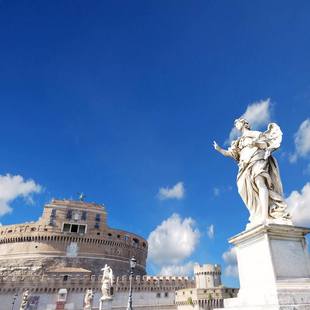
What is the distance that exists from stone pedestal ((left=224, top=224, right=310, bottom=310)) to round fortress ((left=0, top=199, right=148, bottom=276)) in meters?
57.8

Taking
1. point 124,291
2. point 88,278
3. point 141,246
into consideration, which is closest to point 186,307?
point 124,291

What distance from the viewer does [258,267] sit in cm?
411

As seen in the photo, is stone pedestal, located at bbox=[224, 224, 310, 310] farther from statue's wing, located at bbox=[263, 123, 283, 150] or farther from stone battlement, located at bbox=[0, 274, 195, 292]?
stone battlement, located at bbox=[0, 274, 195, 292]

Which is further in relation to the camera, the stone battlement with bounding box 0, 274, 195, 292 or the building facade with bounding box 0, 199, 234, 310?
the building facade with bounding box 0, 199, 234, 310

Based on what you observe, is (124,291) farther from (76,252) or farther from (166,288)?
(76,252)

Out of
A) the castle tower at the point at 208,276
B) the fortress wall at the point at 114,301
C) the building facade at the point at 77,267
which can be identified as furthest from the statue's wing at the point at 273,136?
the castle tower at the point at 208,276

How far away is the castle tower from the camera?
5744 cm

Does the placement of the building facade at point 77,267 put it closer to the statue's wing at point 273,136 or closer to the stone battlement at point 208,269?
the stone battlement at point 208,269

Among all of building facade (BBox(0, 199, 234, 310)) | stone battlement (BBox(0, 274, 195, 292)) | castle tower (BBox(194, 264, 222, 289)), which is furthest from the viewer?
castle tower (BBox(194, 264, 222, 289))

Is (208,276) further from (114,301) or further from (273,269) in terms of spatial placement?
(273,269)

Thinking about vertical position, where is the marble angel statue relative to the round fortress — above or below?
below

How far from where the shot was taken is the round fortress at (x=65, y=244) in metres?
59.5

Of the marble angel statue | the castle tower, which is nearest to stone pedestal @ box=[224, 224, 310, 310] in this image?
the marble angel statue

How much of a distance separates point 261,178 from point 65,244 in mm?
63944
